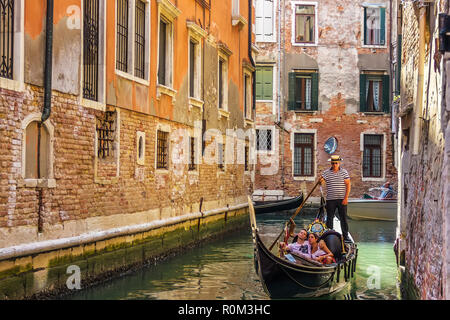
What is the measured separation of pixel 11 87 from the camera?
20.3 feet

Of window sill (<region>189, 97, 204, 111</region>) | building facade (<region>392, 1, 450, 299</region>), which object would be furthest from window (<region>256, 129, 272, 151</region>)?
building facade (<region>392, 1, 450, 299</region>)

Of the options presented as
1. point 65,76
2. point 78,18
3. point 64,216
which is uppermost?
point 78,18

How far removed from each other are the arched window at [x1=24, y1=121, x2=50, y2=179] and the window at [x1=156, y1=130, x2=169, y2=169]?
338cm

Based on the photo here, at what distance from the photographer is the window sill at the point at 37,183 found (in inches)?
252

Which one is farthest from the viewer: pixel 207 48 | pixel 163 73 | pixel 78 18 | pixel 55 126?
pixel 207 48

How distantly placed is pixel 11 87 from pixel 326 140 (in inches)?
637

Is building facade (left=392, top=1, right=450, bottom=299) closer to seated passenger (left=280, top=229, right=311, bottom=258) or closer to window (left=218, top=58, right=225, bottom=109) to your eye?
seated passenger (left=280, top=229, right=311, bottom=258)

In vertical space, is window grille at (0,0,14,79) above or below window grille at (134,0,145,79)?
below

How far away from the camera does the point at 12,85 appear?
244 inches

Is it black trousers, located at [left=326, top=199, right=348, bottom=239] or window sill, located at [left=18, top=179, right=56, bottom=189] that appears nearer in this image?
window sill, located at [left=18, top=179, right=56, bottom=189]

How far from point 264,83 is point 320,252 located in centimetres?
1418

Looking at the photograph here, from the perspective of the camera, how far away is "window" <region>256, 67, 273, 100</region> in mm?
21688

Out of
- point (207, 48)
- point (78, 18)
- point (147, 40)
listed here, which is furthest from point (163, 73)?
point (78, 18)

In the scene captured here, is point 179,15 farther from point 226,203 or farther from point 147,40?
point 226,203
